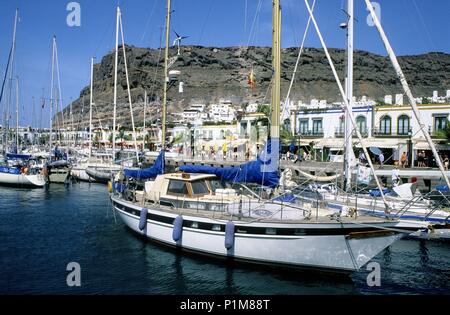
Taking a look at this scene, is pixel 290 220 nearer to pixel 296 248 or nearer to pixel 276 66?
pixel 296 248

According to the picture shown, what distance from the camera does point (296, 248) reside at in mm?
14516

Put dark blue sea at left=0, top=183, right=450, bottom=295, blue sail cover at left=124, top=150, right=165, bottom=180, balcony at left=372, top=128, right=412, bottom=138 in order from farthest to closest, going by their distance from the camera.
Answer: balcony at left=372, top=128, right=412, bottom=138 → blue sail cover at left=124, top=150, right=165, bottom=180 → dark blue sea at left=0, top=183, right=450, bottom=295

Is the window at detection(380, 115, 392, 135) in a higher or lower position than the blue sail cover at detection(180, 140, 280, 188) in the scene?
higher

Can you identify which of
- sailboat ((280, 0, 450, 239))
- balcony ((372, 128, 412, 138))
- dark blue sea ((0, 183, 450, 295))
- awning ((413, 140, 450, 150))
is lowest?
dark blue sea ((0, 183, 450, 295))

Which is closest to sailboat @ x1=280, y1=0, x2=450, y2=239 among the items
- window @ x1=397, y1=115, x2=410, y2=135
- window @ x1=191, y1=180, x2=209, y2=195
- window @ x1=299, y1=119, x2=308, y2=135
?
window @ x1=191, y1=180, x2=209, y2=195

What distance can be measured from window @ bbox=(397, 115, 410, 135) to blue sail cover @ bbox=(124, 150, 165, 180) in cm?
3166

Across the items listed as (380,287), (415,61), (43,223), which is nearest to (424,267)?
(380,287)

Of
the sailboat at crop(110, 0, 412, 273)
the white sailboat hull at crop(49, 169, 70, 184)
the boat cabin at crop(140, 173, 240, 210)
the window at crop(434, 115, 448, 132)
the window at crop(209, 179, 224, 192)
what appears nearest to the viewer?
the sailboat at crop(110, 0, 412, 273)

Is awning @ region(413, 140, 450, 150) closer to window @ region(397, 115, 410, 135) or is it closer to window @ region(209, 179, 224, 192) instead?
window @ region(397, 115, 410, 135)

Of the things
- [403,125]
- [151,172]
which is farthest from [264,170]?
[403,125]

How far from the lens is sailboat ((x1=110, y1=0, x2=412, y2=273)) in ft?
46.2

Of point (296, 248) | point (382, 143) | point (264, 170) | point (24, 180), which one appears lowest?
point (296, 248)

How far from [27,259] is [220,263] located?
7.89 metres

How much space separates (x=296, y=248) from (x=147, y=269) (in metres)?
5.64
